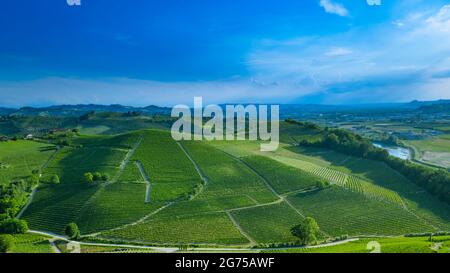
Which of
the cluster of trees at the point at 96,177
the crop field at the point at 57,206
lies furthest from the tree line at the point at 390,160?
the crop field at the point at 57,206

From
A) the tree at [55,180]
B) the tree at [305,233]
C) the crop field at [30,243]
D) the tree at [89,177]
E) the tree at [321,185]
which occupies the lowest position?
the crop field at [30,243]

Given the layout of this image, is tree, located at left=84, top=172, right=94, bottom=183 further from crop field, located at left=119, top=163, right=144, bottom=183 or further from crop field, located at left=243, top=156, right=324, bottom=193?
crop field, located at left=243, top=156, right=324, bottom=193

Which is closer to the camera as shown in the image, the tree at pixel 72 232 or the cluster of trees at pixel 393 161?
the tree at pixel 72 232

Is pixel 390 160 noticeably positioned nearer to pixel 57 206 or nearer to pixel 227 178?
pixel 227 178

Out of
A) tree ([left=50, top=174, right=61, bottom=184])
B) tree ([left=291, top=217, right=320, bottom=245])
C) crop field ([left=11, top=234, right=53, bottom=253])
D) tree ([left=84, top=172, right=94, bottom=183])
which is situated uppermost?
tree ([left=84, top=172, right=94, bottom=183])

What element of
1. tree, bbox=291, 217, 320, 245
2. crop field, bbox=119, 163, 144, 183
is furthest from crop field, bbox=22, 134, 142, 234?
tree, bbox=291, 217, 320, 245

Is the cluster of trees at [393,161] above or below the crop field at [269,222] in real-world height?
above

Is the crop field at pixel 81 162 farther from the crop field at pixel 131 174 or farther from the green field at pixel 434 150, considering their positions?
the green field at pixel 434 150
